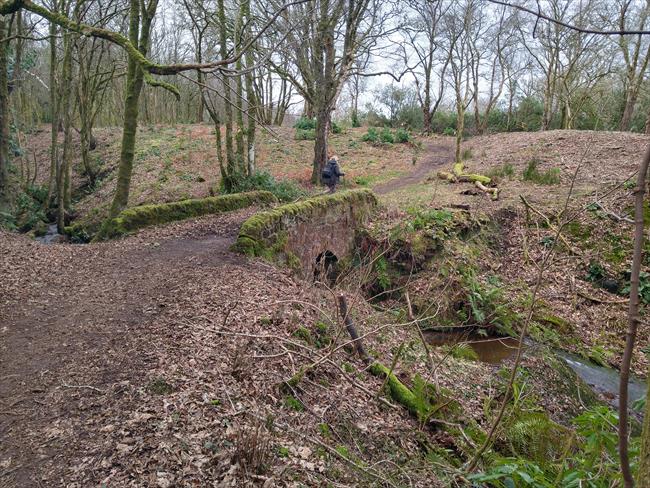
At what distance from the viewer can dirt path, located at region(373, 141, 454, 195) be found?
17344 mm

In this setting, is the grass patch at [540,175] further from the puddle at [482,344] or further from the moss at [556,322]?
the puddle at [482,344]

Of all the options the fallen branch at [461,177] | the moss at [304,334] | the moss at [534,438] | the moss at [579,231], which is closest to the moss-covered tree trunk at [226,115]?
the moss at [304,334]

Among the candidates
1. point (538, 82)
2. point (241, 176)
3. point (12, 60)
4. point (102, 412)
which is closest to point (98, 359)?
point (102, 412)

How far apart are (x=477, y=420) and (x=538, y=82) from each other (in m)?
30.1

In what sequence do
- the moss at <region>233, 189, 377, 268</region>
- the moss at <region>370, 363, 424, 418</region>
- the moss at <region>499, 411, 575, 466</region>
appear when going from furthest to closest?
the moss at <region>233, 189, 377, 268</region> < the moss at <region>370, 363, 424, 418</region> < the moss at <region>499, 411, 575, 466</region>

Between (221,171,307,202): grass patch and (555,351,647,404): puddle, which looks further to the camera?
(221,171,307,202): grass patch

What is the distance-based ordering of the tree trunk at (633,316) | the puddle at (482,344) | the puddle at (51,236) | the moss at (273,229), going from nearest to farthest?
1. the tree trunk at (633,316)
2. the moss at (273,229)
3. the puddle at (482,344)
4. the puddle at (51,236)

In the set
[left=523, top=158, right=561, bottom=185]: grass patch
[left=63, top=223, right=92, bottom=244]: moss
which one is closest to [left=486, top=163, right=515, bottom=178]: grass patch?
[left=523, top=158, right=561, bottom=185]: grass patch

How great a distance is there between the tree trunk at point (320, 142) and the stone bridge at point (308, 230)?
4.10 m

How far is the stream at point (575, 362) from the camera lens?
7449 millimetres

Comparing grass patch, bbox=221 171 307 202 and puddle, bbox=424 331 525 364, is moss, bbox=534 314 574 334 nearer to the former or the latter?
puddle, bbox=424 331 525 364

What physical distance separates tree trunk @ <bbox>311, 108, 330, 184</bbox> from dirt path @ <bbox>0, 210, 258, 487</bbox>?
870 centimetres

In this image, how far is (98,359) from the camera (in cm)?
422

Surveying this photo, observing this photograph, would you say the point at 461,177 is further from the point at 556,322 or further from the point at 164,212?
the point at 164,212
